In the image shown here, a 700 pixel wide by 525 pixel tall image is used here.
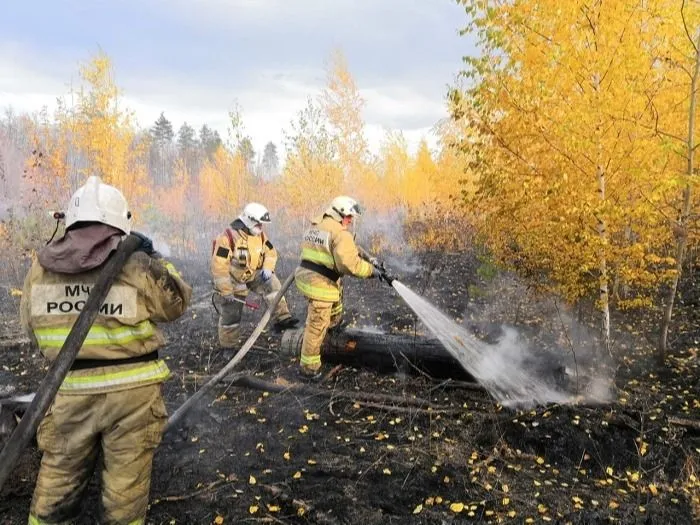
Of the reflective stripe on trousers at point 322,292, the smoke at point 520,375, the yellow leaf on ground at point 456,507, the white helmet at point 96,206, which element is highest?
the white helmet at point 96,206

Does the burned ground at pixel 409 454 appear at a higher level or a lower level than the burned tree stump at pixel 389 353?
lower

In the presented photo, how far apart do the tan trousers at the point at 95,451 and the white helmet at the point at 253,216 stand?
4.79 metres

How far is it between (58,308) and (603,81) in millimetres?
6537

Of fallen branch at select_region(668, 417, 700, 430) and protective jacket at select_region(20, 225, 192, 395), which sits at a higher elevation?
protective jacket at select_region(20, 225, 192, 395)

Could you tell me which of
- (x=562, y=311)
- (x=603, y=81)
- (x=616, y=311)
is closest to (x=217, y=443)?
(x=603, y=81)

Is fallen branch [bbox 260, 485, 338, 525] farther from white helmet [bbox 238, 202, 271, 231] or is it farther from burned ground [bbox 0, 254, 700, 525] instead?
white helmet [bbox 238, 202, 271, 231]

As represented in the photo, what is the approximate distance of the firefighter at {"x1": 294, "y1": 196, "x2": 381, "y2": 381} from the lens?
5988 millimetres

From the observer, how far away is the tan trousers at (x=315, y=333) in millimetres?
6059

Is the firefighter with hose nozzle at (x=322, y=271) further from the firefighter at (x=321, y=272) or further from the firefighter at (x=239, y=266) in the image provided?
the firefighter at (x=239, y=266)

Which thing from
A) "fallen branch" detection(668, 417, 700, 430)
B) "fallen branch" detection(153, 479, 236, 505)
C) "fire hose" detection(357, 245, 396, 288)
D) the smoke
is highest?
"fire hose" detection(357, 245, 396, 288)

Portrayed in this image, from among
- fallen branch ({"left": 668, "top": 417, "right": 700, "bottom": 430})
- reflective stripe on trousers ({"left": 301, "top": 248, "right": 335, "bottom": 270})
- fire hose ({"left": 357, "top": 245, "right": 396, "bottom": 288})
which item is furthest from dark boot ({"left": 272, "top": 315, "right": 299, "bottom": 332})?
fallen branch ({"left": 668, "top": 417, "right": 700, "bottom": 430})

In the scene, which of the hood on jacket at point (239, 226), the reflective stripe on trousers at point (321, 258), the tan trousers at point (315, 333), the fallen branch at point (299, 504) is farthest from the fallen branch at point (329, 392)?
the hood on jacket at point (239, 226)

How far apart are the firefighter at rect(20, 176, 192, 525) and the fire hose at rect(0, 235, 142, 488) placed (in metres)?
0.10

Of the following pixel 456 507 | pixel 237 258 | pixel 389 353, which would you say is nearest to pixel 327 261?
pixel 389 353
